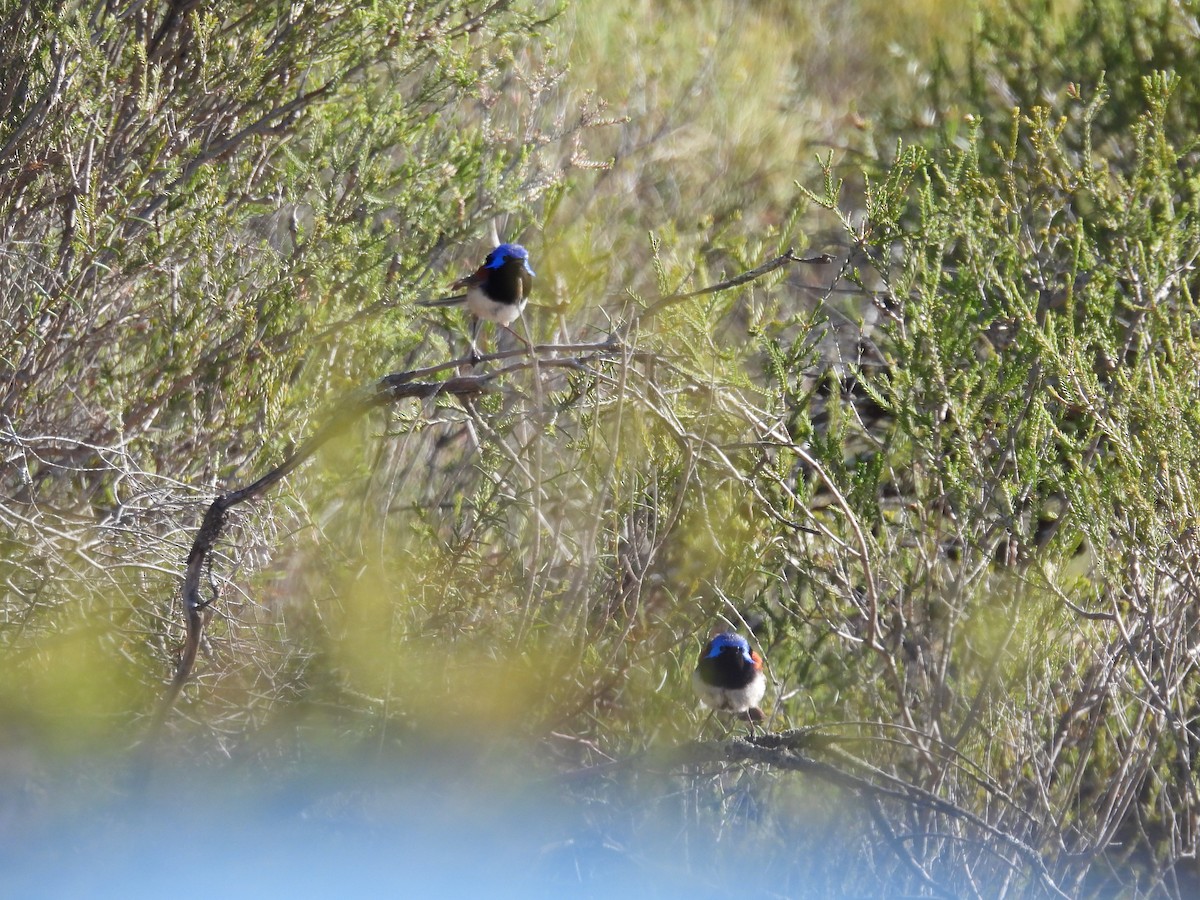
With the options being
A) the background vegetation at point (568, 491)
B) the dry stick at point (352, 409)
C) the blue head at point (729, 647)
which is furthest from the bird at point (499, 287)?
the blue head at point (729, 647)

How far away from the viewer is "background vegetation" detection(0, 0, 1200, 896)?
3.25m

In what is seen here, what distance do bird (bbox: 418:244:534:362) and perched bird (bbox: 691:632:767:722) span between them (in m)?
1.19

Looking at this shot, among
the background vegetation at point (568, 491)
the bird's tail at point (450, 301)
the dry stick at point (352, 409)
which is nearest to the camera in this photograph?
the dry stick at point (352, 409)

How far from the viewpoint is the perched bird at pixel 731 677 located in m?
3.79

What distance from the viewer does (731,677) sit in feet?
12.6

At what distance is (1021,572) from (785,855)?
3.54 ft

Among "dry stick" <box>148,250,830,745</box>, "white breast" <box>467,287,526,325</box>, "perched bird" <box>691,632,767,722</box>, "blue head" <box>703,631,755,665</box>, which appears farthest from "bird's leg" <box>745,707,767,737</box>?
"white breast" <box>467,287,526,325</box>

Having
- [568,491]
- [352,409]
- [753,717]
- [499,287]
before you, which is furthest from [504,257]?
[753,717]

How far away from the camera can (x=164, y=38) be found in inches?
173

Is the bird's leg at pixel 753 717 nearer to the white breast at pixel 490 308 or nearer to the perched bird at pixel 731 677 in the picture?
the perched bird at pixel 731 677

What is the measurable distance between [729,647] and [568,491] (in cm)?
68

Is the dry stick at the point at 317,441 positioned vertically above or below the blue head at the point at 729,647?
above

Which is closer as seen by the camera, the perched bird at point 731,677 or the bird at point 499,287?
the perched bird at point 731,677

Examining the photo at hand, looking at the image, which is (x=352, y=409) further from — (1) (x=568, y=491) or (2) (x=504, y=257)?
(2) (x=504, y=257)
